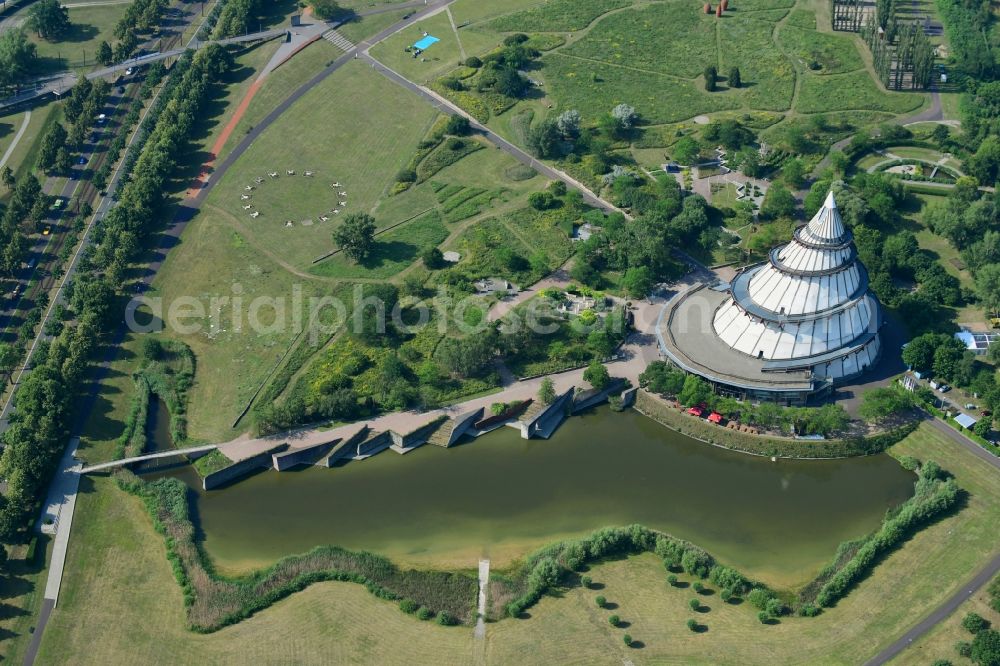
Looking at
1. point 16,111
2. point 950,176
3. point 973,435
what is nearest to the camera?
point 973,435

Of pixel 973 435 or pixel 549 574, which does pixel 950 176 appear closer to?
pixel 973 435

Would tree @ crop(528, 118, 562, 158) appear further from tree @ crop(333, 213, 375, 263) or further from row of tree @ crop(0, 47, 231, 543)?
row of tree @ crop(0, 47, 231, 543)

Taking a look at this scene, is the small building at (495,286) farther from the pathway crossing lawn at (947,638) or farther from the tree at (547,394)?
the pathway crossing lawn at (947,638)

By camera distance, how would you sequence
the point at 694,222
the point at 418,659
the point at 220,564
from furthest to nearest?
the point at 694,222 → the point at 220,564 → the point at 418,659

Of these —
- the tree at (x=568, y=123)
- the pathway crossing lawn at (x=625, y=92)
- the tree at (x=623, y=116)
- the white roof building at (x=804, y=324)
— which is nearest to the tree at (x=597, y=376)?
the white roof building at (x=804, y=324)

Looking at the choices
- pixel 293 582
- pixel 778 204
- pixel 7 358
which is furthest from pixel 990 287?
pixel 7 358

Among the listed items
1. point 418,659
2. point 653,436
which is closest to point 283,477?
point 418,659
